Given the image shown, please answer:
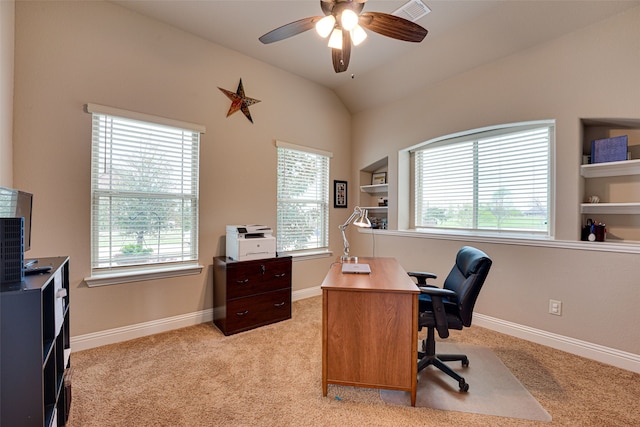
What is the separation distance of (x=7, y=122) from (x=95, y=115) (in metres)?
0.55

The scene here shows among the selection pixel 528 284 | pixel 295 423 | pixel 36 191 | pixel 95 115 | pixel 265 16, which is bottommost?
pixel 295 423

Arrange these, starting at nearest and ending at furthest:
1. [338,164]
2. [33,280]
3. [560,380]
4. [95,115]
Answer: [33,280]
[560,380]
[95,115]
[338,164]

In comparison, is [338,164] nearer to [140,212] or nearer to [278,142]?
[278,142]

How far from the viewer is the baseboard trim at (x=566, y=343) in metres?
2.14

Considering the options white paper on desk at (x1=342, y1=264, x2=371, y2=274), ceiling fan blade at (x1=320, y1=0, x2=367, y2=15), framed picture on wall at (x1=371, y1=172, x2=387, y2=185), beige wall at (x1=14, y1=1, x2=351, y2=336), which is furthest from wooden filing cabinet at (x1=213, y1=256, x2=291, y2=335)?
ceiling fan blade at (x1=320, y1=0, x2=367, y2=15)

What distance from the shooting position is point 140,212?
2664 millimetres

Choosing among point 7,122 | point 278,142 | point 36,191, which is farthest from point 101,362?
point 278,142

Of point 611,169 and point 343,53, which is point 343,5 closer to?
point 343,53

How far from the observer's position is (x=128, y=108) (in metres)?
2.54

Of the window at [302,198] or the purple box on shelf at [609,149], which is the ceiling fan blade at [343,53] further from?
the purple box on shelf at [609,149]

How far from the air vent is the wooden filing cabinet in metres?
2.70

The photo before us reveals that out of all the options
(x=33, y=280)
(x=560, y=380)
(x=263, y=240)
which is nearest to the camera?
(x=33, y=280)

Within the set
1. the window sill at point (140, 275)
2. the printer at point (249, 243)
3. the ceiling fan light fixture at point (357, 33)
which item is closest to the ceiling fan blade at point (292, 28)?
the ceiling fan light fixture at point (357, 33)

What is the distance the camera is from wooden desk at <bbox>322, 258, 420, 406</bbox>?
1.70m
